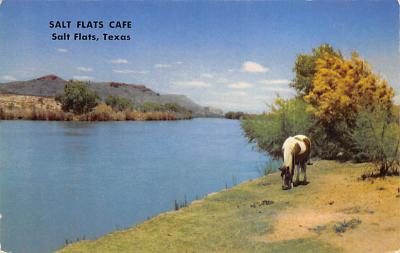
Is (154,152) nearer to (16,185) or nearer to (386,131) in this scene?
(16,185)

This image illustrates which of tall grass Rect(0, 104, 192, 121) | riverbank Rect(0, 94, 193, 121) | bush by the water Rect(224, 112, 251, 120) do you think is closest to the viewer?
riverbank Rect(0, 94, 193, 121)

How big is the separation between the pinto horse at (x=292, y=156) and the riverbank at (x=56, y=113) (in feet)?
14.4

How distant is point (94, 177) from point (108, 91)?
250 centimetres

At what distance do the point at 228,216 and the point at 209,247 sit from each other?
1502 millimetres

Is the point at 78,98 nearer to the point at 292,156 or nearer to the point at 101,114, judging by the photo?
the point at 101,114

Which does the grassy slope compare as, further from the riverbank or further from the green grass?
the riverbank

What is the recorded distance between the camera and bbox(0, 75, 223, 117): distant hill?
12.1m

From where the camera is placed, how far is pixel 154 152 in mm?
14781

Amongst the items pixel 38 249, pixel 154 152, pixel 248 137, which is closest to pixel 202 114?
pixel 154 152

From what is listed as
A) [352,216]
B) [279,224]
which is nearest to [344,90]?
[352,216]

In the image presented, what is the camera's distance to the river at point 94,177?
10781 mm

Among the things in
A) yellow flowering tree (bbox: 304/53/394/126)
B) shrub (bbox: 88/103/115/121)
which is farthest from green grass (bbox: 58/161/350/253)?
shrub (bbox: 88/103/115/121)

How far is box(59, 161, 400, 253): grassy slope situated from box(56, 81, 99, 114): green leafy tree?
14.2ft

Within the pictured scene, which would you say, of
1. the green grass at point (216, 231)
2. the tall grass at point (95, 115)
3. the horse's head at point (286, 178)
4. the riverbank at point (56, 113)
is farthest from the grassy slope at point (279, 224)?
the tall grass at point (95, 115)
